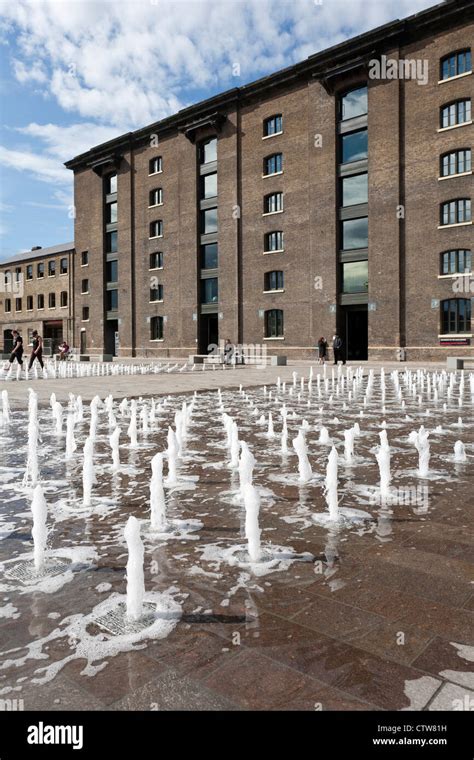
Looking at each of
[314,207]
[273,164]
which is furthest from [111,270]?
[314,207]

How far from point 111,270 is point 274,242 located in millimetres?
18615

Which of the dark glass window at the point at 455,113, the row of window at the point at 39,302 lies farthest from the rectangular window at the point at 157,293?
the dark glass window at the point at 455,113

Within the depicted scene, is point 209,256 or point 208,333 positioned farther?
point 208,333

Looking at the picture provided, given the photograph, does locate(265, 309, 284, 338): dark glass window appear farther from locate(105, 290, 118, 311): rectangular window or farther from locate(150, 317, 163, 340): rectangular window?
locate(105, 290, 118, 311): rectangular window

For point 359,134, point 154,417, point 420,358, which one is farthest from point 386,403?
point 359,134

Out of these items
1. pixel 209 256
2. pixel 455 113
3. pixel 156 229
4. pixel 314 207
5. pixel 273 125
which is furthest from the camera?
pixel 156 229

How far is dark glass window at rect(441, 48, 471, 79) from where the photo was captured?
27.6m

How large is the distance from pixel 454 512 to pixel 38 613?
3415 mm

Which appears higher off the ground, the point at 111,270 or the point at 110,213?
the point at 110,213

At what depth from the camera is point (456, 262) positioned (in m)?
28.4

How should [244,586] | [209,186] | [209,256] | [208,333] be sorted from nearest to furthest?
[244,586], [209,186], [209,256], [208,333]

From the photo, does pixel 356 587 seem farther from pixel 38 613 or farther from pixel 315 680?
pixel 38 613

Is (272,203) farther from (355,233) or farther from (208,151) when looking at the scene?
(208,151)

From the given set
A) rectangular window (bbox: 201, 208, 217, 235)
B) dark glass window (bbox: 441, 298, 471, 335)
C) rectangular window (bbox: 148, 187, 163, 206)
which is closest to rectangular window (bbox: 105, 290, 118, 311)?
rectangular window (bbox: 148, 187, 163, 206)
